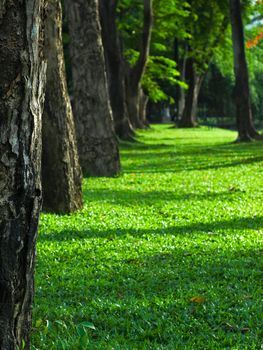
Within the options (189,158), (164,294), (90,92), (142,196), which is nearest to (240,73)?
(189,158)

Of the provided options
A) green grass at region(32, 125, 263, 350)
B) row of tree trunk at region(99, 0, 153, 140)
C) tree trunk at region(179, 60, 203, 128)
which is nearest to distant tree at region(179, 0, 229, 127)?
tree trunk at region(179, 60, 203, 128)

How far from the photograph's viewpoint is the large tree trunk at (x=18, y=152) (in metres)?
3.22

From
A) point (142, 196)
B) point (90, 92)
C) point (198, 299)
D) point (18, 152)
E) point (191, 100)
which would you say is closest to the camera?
point (18, 152)

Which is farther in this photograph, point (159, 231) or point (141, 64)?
point (141, 64)

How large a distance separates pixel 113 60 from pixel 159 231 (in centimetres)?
1734

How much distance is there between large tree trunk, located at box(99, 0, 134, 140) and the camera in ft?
78.1

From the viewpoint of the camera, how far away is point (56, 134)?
8.91 metres

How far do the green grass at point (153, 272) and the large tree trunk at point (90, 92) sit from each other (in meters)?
2.52

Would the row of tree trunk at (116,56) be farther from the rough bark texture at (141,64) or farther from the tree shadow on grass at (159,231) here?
the tree shadow on grass at (159,231)

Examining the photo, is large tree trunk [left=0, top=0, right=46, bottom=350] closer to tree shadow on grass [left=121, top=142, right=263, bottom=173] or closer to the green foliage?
tree shadow on grass [left=121, top=142, right=263, bottom=173]

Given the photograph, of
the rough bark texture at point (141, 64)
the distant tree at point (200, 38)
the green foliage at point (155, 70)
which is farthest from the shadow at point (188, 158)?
the distant tree at point (200, 38)

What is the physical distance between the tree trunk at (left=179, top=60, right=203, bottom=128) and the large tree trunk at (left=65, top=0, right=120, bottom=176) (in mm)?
31492

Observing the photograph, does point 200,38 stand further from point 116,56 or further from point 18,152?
point 18,152

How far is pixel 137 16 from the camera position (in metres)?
36.8
